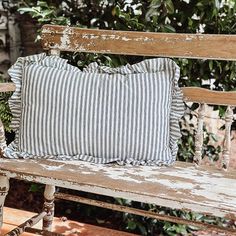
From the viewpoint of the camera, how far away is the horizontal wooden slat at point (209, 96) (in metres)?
1.56

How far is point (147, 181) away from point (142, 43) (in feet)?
1.79

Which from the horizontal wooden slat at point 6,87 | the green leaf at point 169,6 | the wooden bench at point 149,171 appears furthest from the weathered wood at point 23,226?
the green leaf at point 169,6

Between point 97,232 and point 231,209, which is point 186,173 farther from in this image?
point 97,232

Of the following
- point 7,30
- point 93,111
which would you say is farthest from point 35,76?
point 7,30

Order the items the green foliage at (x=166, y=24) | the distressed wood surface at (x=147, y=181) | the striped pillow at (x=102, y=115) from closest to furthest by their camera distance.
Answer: the distressed wood surface at (x=147, y=181) → the striped pillow at (x=102, y=115) → the green foliage at (x=166, y=24)

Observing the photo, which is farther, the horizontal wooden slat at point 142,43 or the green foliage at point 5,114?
the green foliage at point 5,114

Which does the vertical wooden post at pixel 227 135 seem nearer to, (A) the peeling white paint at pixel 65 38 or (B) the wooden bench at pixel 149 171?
(B) the wooden bench at pixel 149 171

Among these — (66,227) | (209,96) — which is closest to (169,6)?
(209,96)

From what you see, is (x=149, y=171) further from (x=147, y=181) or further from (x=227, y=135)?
(x=227, y=135)

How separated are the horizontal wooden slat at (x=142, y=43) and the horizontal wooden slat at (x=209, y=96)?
0.12m

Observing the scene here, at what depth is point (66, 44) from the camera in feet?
5.80

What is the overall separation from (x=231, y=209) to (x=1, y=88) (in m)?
0.89

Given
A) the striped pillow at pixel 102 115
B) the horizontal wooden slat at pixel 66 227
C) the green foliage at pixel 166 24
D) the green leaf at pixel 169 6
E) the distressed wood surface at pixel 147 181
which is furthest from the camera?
the horizontal wooden slat at pixel 66 227

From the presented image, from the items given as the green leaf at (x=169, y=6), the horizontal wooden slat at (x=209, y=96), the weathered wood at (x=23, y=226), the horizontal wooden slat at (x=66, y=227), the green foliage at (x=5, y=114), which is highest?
the green leaf at (x=169, y=6)
